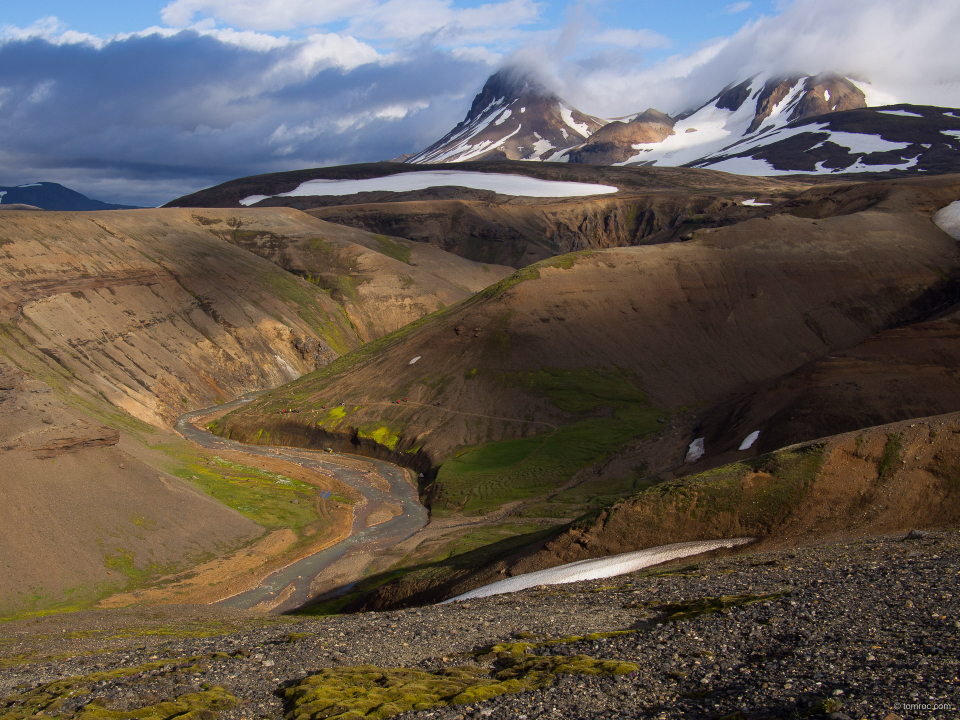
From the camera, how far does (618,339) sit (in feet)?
219

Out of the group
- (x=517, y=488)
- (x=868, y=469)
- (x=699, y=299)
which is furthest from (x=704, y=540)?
(x=699, y=299)

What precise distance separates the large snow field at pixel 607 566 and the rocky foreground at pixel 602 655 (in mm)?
1435

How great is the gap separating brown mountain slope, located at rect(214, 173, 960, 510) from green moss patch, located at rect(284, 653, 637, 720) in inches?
1454

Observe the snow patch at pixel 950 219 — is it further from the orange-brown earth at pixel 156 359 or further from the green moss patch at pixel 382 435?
the green moss patch at pixel 382 435

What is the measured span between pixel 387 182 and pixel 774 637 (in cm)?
18941

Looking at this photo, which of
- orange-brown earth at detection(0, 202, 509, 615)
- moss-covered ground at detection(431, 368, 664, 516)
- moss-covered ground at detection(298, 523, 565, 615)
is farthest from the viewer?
moss-covered ground at detection(431, 368, 664, 516)

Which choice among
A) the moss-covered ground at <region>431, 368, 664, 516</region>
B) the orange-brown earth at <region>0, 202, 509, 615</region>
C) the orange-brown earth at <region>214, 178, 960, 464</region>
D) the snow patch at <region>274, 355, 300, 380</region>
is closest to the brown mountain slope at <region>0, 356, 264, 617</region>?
the orange-brown earth at <region>0, 202, 509, 615</region>

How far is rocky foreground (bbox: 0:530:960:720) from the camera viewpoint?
12.7 meters

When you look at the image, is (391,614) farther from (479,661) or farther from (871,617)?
(871,617)

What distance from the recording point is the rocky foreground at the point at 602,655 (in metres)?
12.7

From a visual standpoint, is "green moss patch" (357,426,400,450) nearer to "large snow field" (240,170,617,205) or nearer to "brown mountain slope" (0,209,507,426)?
"brown mountain slope" (0,209,507,426)

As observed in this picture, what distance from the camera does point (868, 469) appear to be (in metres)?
25.9

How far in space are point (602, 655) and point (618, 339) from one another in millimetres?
52412

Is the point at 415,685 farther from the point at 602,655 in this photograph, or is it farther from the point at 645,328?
the point at 645,328
